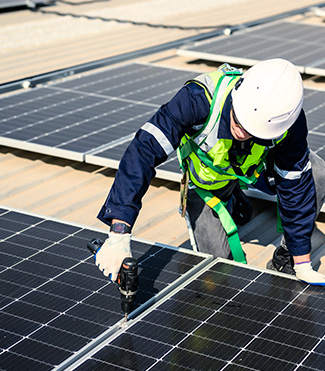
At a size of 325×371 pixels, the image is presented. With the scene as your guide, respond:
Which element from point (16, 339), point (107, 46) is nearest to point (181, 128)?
point (16, 339)

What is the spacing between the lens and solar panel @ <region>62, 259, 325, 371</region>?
4352 millimetres

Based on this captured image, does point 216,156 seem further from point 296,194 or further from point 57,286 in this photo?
point 57,286

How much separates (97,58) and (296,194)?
8.54 metres

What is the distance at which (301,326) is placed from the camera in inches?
187

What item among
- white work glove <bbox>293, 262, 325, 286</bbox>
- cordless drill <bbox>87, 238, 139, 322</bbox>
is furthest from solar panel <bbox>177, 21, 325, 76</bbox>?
cordless drill <bbox>87, 238, 139, 322</bbox>

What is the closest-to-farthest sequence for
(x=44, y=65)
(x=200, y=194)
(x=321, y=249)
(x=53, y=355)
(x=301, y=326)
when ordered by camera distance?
1. (x=53, y=355)
2. (x=301, y=326)
3. (x=200, y=194)
4. (x=321, y=249)
5. (x=44, y=65)

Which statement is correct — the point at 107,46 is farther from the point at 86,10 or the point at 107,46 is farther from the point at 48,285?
the point at 48,285

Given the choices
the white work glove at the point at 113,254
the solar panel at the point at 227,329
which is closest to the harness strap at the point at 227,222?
the solar panel at the point at 227,329

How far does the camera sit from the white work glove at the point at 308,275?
17.6 feet

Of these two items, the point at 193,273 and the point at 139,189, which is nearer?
the point at 139,189

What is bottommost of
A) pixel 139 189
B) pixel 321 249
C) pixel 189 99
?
pixel 321 249

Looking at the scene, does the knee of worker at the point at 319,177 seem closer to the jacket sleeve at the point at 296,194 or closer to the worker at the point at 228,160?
the worker at the point at 228,160

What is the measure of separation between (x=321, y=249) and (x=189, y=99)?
7.71 feet

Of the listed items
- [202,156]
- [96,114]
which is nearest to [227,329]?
[202,156]
